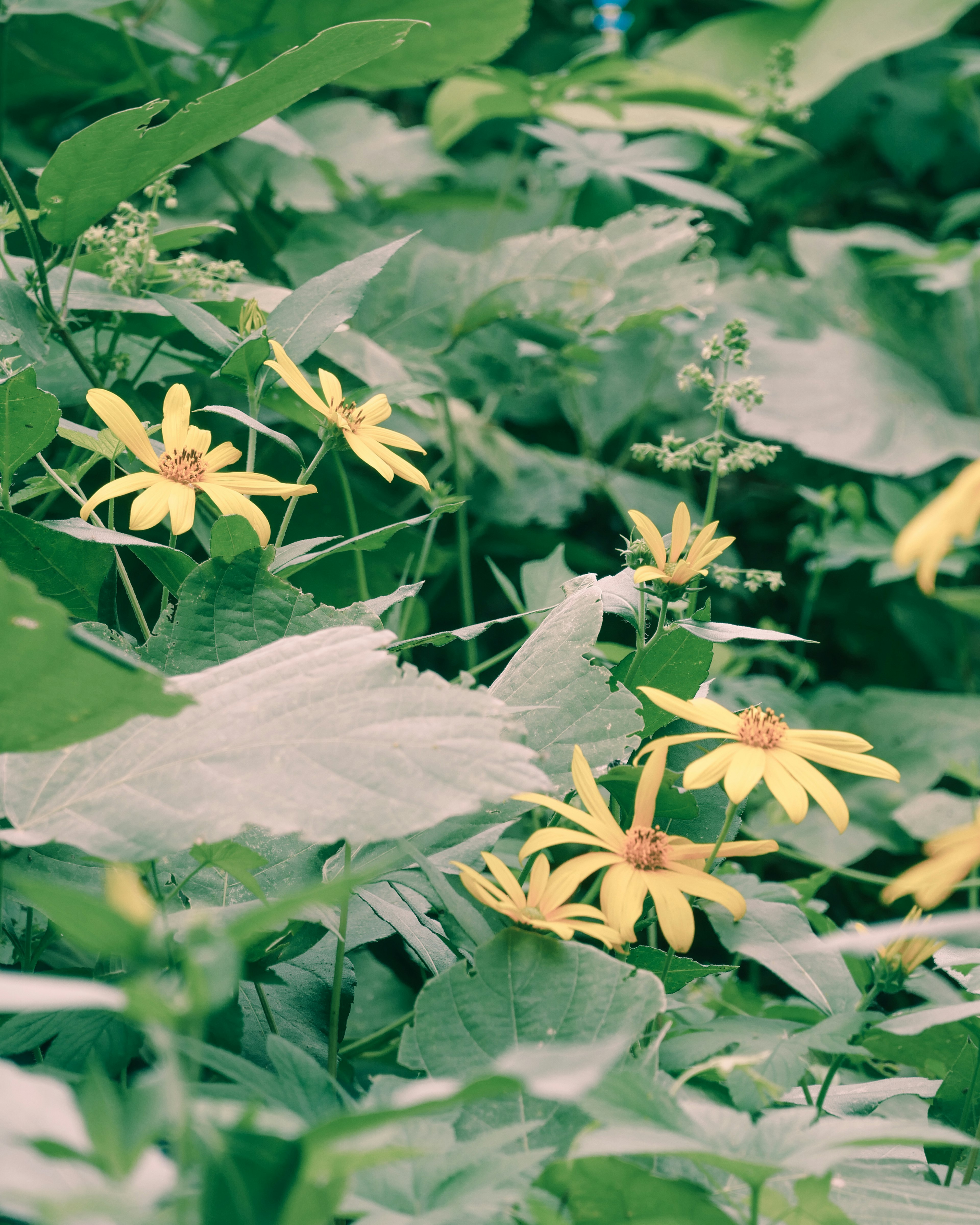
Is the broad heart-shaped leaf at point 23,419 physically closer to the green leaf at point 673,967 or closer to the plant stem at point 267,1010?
the plant stem at point 267,1010

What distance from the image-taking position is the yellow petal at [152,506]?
0.51m

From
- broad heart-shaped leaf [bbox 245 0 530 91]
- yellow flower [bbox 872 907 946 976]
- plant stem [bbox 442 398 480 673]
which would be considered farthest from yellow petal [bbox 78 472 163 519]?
broad heart-shaped leaf [bbox 245 0 530 91]

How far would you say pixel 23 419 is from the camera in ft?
1.77

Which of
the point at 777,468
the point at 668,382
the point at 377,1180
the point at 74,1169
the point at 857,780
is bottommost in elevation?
the point at 857,780

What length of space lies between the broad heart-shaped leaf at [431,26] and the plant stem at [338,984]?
0.93 metres

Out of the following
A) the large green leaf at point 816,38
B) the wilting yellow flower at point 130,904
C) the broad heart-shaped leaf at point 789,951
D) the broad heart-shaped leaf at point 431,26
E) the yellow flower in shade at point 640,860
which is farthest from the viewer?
the large green leaf at point 816,38

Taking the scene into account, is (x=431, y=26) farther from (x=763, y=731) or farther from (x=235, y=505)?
(x=763, y=731)

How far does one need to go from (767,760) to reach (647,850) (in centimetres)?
8

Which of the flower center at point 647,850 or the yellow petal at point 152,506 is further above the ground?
the yellow petal at point 152,506

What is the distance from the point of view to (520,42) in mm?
1835

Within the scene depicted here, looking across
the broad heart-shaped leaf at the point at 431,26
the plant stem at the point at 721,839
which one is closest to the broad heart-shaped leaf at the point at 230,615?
the plant stem at the point at 721,839

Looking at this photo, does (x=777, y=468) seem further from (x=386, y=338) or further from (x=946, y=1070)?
(x=946, y=1070)

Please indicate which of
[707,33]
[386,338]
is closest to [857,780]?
[386,338]

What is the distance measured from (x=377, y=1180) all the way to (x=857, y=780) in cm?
104
